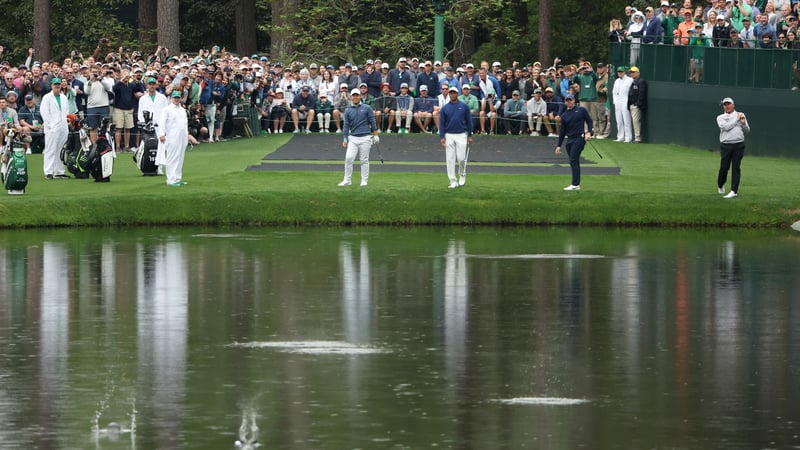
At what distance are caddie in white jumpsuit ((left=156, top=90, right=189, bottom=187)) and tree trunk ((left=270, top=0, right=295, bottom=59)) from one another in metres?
28.6

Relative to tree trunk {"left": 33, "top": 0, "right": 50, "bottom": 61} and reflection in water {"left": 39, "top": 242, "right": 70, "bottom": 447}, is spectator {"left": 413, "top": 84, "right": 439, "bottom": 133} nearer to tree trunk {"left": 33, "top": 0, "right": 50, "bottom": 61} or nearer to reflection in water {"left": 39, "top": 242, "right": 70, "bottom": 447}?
tree trunk {"left": 33, "top": 0, "right": 50, "bottom": 61}

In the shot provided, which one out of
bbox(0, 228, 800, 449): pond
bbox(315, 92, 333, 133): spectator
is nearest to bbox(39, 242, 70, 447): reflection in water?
bbox(0, 228, 800, 449): pond

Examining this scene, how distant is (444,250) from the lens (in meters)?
25.9

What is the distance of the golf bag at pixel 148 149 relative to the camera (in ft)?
116

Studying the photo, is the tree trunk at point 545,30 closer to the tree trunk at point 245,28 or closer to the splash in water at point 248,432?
the tree trunk at point 245,28

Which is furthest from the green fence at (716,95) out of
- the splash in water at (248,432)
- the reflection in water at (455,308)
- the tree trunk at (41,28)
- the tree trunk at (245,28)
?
the splash in water at (248,432)

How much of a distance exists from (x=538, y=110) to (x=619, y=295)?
26888 millimetres

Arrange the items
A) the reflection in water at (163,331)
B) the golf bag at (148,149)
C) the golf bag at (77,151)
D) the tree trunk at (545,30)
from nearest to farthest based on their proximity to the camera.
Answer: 1. the reflection in water at (163,331)
2. the golf bag at (77,151)
3. the golf bag at (148,149)
4. the tree trunk at (545,30)

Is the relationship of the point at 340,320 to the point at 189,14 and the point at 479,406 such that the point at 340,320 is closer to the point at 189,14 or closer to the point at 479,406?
the point at 479,406

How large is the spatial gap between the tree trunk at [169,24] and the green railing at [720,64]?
16512 mm

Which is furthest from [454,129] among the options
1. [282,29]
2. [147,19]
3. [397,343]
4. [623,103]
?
[147,19]

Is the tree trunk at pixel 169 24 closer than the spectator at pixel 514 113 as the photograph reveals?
No

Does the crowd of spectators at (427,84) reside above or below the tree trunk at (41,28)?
below

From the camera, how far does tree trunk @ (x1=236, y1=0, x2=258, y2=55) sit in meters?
→ 67.2
